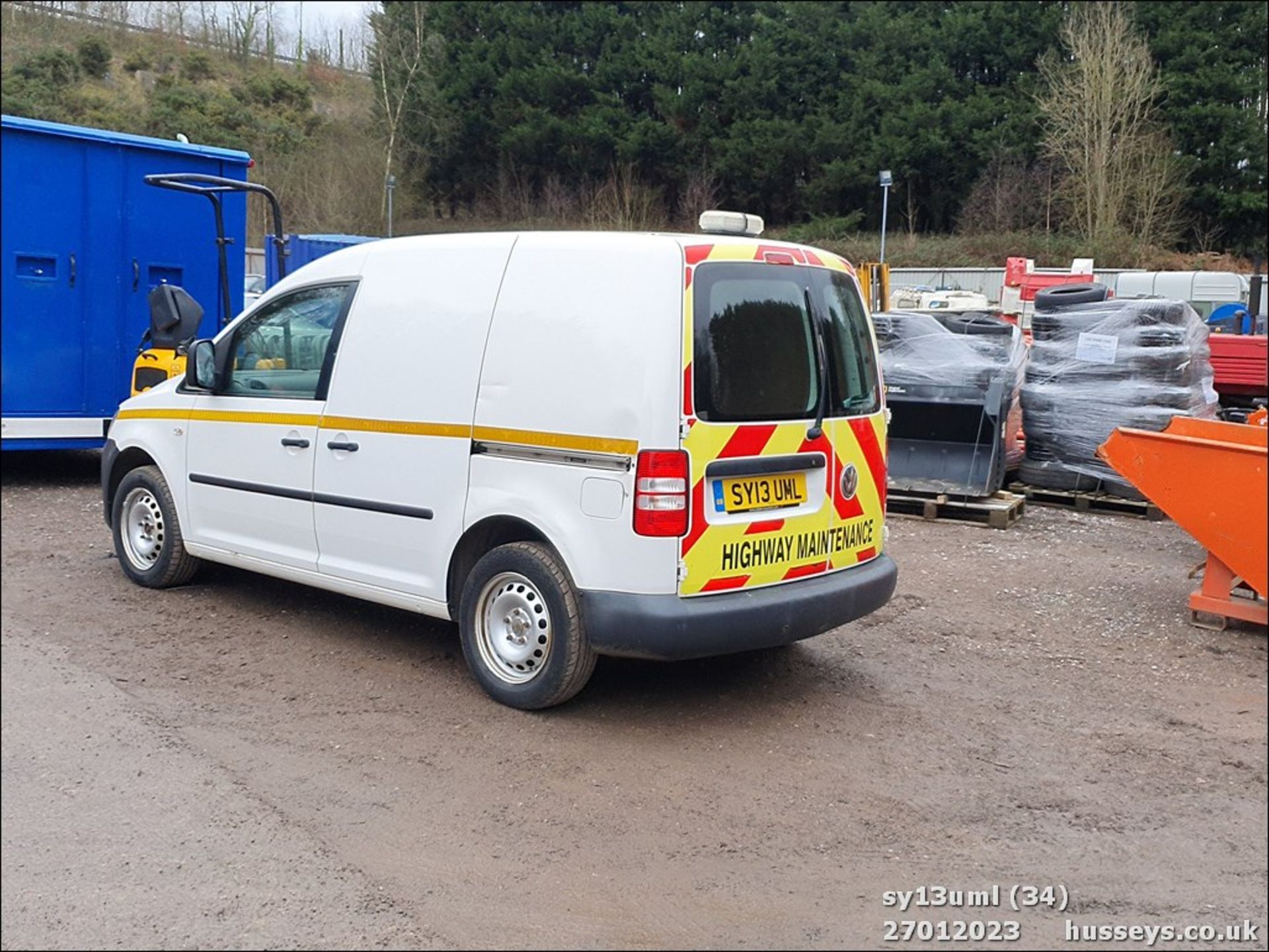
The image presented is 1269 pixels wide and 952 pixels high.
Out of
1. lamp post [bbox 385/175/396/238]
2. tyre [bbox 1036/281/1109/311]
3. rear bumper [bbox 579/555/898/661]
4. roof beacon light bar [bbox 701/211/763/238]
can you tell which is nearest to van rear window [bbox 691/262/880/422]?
roof beacon light bar [bbox 701/211/763/238]

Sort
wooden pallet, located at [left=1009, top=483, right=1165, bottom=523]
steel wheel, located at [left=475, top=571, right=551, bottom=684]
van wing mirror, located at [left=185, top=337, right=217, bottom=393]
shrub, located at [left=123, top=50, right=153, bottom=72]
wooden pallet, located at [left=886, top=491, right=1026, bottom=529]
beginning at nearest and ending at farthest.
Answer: shrub, located at [left=123, top=50, right=153, bottom=72], steel wheel, located at [left=475, top=571, right=551, bottom=684], van wing mirror, located at [left=185, top=337, right=217, bottom=393], wooden pallet, located at [left=886, top=491, right=1026, bottom=529], wooden pallet, located at [left=1009, top=483, right=1165, bottom=523]

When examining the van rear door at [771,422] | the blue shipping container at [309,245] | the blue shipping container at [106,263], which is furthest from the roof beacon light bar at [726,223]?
the blue shipping container at [309,245]

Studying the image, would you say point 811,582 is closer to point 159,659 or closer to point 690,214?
point 159,659

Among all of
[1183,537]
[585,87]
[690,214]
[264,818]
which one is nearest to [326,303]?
[264,818]

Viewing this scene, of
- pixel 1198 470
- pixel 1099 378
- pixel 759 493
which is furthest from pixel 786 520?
pixel 1099 378

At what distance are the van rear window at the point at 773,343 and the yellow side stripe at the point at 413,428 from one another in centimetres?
43

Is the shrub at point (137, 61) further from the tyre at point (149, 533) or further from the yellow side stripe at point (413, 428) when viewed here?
the tyre at point (149, 533)

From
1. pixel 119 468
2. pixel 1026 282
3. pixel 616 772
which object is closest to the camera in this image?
pixel 616 772

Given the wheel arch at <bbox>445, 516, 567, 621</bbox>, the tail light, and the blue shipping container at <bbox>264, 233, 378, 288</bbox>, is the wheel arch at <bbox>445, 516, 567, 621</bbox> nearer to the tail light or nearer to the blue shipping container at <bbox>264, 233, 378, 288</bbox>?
the tail light

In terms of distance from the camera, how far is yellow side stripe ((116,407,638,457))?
15.1ft

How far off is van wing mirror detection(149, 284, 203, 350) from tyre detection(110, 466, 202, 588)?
2.25m

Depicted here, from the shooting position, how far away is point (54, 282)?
7145 millimetres

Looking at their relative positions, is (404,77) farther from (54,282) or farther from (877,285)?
(54,282)

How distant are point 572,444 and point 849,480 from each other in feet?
4.41
